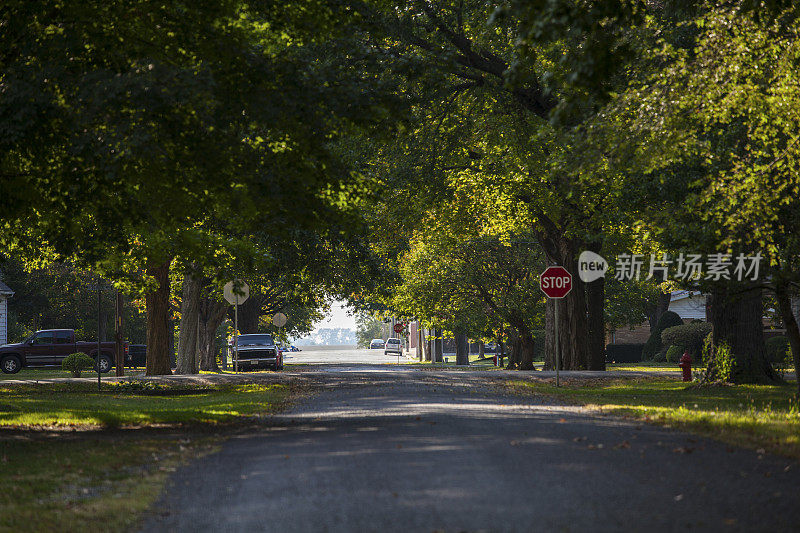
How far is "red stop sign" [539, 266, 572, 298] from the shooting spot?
26.3 meters

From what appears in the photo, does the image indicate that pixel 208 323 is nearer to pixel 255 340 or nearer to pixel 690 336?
pixel 255 340

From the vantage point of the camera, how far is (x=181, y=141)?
45.4 ft

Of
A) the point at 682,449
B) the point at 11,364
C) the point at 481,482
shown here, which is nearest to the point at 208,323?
the point at 11,364

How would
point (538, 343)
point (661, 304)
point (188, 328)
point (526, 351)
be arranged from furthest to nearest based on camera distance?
1. point (661, 304)
2. point (538, 343)
3. point (526, 351)
4. point (188, 328)

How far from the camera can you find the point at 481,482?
8391 mm

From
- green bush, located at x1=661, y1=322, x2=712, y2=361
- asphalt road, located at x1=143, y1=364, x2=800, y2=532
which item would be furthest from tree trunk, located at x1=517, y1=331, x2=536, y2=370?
asphalt road, located at x1=143, y1=364, x2=800, y2=532

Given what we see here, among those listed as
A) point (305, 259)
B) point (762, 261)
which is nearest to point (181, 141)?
point (762, 261)

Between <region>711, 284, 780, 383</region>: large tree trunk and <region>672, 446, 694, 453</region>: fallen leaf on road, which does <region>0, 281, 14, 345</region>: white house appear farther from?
<region>672, 446, 694, 453</region>: fallen leaf on road

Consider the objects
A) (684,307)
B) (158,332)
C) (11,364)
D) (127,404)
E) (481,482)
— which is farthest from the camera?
(684,307)

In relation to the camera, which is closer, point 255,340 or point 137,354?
point 255,340

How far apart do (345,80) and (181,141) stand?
8.47ft

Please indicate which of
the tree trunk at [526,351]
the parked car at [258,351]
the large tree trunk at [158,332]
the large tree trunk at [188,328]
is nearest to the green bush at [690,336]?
the tree trunk at [526,351]

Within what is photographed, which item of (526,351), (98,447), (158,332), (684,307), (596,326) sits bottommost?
(98,447)

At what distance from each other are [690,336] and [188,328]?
2707cm
